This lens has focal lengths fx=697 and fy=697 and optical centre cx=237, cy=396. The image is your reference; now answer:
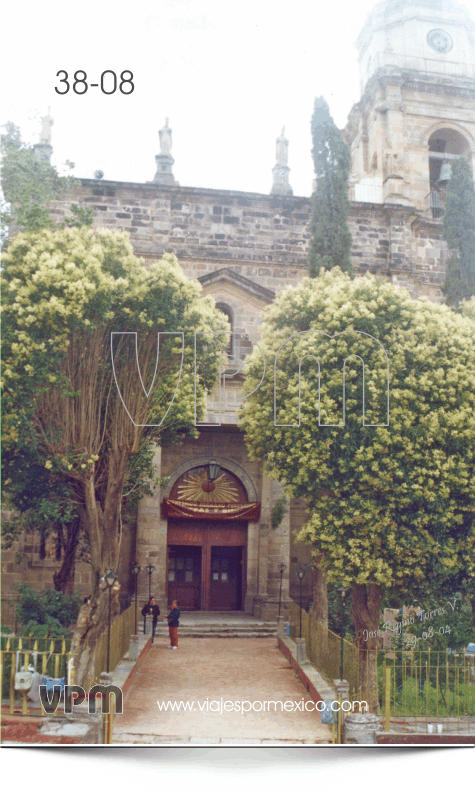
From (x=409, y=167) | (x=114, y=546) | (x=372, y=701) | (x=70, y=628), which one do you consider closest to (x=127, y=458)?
(x=114, y=546)

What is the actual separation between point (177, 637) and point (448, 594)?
20.0 ft

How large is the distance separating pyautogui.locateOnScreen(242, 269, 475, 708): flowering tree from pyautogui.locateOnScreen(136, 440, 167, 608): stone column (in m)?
5.89

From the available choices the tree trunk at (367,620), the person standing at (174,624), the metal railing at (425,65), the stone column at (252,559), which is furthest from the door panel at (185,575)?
the metal railing at (425,65)

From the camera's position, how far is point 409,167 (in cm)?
2389

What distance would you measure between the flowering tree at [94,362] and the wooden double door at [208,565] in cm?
671

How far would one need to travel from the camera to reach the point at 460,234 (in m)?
18.4

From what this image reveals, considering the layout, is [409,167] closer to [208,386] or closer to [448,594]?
[208,386]

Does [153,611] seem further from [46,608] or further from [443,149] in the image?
[443,149]

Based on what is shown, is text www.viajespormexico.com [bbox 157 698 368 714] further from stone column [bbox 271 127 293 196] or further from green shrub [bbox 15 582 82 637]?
stone column [bbox 271 127 293 196]

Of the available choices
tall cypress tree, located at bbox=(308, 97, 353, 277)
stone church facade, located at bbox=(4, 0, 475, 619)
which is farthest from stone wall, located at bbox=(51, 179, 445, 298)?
tall cypress tree, located at bbox=(308, 97, 353, 277)

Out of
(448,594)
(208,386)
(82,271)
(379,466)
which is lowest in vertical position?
(448,594)

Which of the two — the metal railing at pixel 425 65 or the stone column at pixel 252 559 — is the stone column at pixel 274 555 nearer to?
the stone column at pixel 252 559

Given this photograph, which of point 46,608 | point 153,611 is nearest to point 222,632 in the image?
point 153,611

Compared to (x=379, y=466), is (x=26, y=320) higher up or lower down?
higher up
